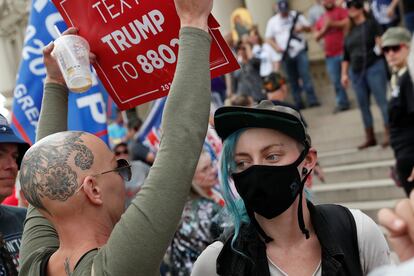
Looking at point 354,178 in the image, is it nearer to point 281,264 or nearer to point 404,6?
point 404,6

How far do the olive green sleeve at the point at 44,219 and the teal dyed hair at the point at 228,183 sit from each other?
25.6 inches

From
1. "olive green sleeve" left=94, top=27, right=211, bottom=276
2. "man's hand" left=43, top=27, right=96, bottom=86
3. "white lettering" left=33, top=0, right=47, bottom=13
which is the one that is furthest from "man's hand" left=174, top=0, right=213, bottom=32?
"white lettering" left=33, top=0, right=47, bottom=13

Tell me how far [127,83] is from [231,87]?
8.67 metres

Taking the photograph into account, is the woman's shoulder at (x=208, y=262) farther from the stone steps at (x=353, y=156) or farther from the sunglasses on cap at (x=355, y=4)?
the sunglasses on cap at (x=355, y=4)

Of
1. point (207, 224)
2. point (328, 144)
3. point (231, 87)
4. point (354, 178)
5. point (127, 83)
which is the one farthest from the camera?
point (231, 87)

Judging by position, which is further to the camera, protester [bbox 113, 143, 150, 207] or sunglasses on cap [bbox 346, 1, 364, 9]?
sunglasses on cap [bbox 346, 1, 364, 9]

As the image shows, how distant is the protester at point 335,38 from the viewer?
9.48 meters

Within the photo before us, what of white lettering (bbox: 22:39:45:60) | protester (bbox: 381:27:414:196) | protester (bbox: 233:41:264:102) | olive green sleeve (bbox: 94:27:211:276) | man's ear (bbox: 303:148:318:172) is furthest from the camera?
protester (bbox: 233:41:264:102)

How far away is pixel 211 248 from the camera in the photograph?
90.8 inches

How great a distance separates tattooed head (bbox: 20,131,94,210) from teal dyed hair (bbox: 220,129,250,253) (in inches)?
22.3

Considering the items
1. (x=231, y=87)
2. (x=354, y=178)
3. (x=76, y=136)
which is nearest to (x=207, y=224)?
(x=76, y=136)

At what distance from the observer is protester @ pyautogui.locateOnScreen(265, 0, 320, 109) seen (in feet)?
33.1

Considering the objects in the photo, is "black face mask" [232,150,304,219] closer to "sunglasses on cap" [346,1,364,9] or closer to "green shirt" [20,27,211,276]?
"green shirt" [20,27,211,276]

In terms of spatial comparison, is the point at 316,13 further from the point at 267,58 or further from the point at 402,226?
the point at 402,226
